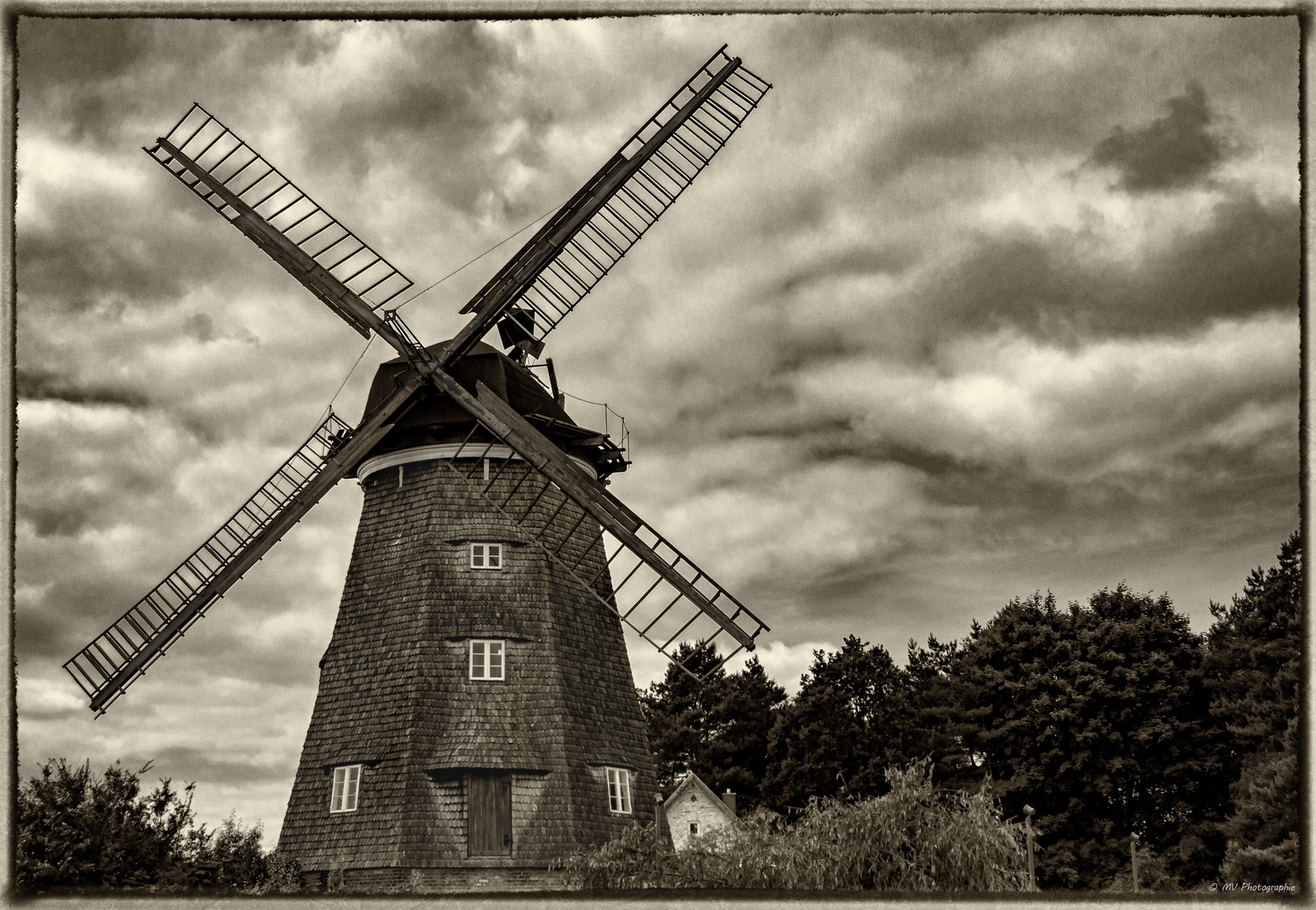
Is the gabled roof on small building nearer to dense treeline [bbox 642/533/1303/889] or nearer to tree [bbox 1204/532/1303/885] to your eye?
dense treeline [bbox 642/533/1303/889]

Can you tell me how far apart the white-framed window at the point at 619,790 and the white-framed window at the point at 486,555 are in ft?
11.2

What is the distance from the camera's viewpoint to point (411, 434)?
1970cm

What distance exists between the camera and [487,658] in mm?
18859

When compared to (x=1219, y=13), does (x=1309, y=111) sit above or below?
below

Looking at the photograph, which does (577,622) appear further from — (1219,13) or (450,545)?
(1219,13)

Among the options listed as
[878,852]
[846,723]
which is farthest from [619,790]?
[846,723]

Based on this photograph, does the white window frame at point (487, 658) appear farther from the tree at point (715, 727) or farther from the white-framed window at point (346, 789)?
the tree at point (715, 727)

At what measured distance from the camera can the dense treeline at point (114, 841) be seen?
13.7 metres

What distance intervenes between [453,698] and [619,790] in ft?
9.22

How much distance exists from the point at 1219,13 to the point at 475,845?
43.8 feet

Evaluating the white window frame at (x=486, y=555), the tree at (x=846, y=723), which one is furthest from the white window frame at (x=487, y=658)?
the tree at (x=846, y=723)

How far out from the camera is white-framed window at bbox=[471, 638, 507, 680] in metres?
18.8

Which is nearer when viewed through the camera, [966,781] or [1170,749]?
[1170,749]

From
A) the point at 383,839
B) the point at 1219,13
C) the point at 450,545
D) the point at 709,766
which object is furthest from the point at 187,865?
the point at 709,766
